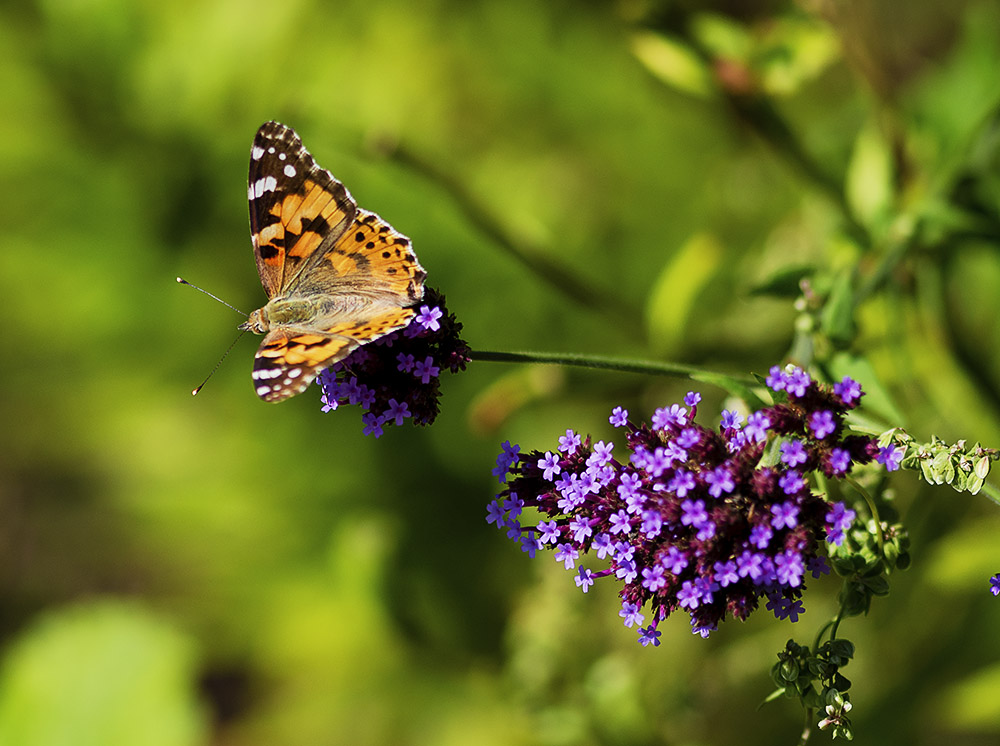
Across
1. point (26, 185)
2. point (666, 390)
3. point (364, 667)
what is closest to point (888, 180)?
point (666, 390)

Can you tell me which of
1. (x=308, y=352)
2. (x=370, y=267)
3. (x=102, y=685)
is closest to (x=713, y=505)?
(x=308, y=352)

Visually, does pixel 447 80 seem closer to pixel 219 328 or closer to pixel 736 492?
pixel 219 328

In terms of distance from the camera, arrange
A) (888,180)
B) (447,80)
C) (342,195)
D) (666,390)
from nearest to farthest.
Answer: (342,195) → (888,180) → (666,390) → (447,80)

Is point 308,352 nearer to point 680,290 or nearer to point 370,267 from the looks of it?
point 370,267

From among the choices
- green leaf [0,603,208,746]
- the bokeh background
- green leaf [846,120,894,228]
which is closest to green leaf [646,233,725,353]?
the bokeh background

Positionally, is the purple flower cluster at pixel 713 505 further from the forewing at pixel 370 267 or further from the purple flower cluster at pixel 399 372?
the forewing at pixel 370 267

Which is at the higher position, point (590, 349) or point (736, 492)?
point (590, 349)

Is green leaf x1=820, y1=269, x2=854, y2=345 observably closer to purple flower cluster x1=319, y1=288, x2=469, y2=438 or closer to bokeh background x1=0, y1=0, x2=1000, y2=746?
bokeh background x1=0, y1=0, x2=1000, y2=746
